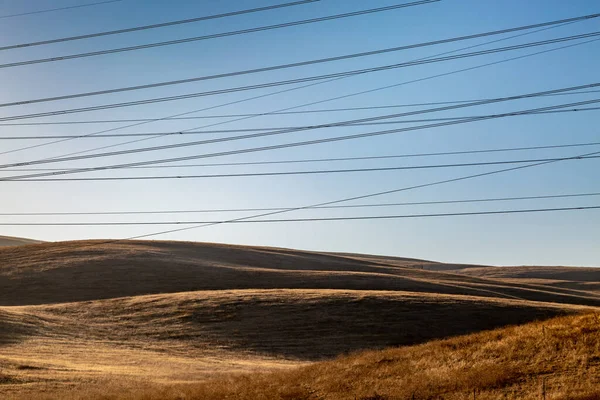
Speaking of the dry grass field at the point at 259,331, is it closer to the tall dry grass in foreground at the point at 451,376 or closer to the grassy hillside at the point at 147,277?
the tall dry grass in foreground at the point at 451,376

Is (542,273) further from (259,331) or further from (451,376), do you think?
(451,376)

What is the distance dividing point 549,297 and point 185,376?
57.7 m

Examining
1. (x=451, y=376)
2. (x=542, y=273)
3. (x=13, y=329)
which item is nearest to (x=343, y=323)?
(x=13, y=329)

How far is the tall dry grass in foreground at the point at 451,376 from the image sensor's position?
2050cm

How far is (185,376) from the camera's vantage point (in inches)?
1309

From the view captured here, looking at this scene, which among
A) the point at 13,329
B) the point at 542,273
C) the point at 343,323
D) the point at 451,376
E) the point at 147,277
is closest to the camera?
the point at 451,376

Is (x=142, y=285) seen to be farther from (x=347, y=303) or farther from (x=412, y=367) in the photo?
(x=412, y=367)

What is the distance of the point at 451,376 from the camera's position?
883 inches

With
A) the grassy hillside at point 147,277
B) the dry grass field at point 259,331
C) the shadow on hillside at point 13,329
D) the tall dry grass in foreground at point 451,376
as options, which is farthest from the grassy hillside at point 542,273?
the tall dry grass in foreground at point 451,376

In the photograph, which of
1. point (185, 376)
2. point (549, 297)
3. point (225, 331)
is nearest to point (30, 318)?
point (225, 331)

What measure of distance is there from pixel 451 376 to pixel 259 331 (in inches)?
1193

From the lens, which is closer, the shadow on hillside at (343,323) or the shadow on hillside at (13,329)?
A: the shadow on hillside at (13,329)

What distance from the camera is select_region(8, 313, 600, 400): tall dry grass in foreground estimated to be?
20500mm

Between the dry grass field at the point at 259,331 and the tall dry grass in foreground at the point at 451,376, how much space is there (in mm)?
83
